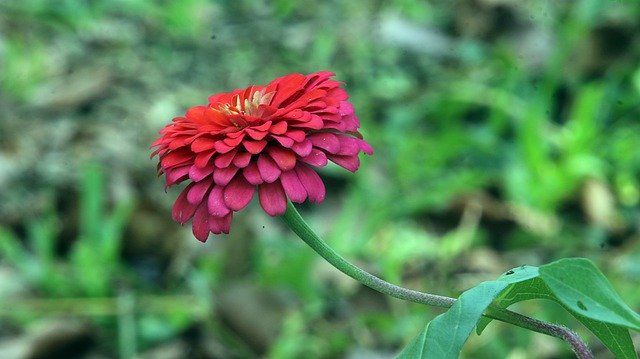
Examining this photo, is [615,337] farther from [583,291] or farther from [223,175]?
[223,175]

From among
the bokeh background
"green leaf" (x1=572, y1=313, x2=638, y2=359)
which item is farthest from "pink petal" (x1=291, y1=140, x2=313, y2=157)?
the bokeh background

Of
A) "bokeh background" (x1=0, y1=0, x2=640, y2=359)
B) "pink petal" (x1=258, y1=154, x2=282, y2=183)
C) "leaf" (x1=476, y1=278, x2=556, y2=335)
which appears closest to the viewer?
"pink petal" (x1=258, y1=154, x2=282, y2=183)

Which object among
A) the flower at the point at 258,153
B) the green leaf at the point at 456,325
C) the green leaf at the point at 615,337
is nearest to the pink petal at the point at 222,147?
the flower at the point at 258,153

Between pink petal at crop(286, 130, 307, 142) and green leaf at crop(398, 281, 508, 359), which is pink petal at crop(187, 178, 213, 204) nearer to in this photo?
pink petal at crop(286, 130, 307, 142)

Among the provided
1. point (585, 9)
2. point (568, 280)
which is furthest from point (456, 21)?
point (568, 280)

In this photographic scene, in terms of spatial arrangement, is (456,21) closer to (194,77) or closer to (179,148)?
(194,77)

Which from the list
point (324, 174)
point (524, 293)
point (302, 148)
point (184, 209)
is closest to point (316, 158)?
point (302, 148)
